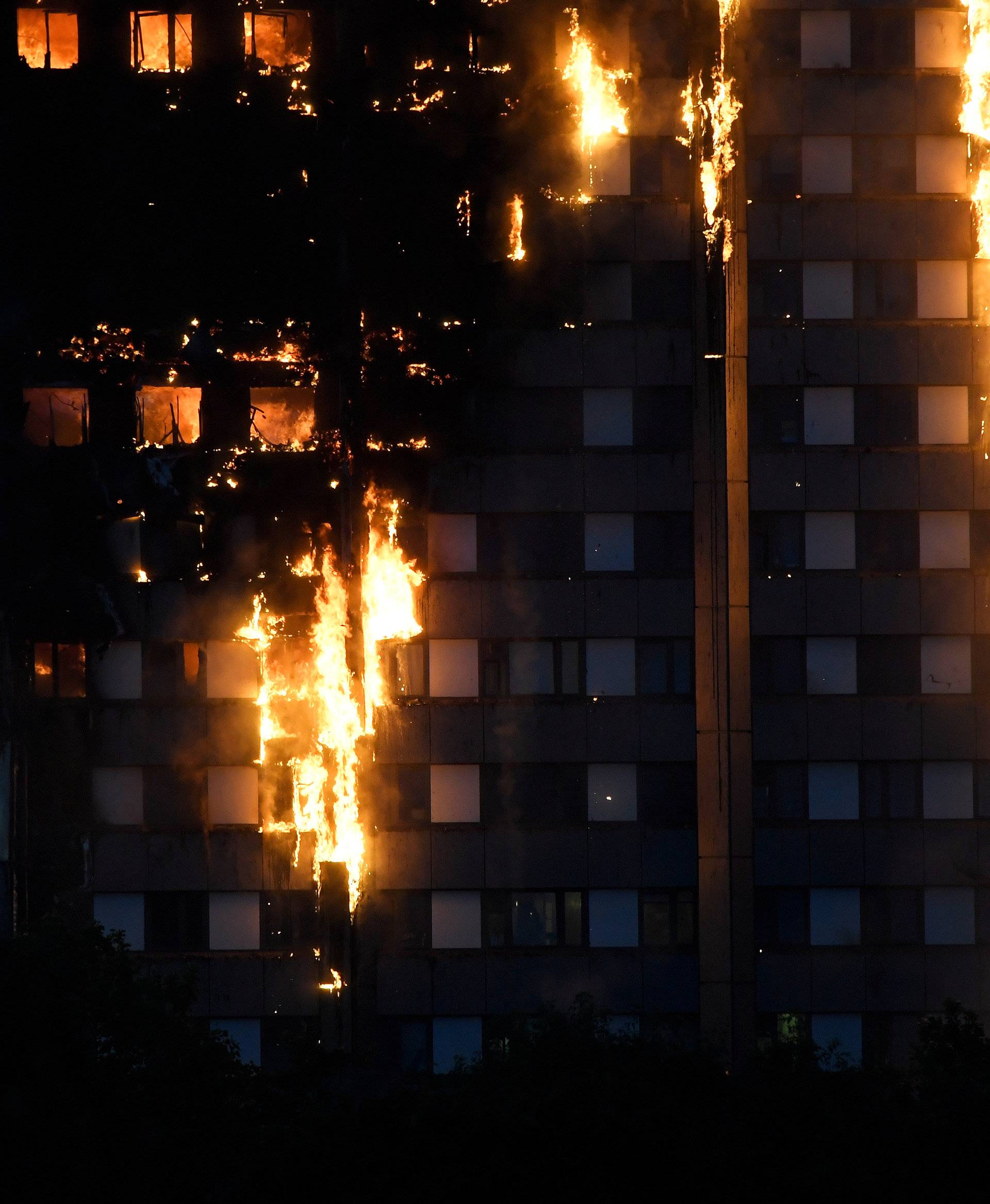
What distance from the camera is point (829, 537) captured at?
31.6m

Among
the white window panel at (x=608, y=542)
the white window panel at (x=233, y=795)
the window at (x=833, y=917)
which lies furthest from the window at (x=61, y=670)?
the window at (x=833, y=917)

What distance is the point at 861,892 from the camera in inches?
1243

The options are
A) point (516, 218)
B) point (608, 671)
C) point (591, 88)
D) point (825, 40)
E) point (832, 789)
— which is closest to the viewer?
point (591, 88)

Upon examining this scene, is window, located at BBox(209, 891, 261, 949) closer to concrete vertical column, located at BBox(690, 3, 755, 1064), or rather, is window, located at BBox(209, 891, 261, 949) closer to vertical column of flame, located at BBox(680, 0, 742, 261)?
concrete vertical column, located at BBox(690, 3, 755, 1064)

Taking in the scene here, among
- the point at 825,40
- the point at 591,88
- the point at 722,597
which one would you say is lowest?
the point at 722,597

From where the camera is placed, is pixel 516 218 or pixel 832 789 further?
pixel 832 789

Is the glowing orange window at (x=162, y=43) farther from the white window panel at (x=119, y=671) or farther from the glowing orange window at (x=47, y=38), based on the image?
the white window panel at (x=119, y=671)

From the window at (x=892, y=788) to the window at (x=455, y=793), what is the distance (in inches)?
309

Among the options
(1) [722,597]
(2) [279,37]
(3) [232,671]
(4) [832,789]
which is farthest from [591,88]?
(4) [832,789]

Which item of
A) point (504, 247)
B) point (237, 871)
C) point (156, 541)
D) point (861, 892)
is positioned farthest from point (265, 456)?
point (861, 892)

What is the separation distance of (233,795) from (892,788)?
13.5 meters

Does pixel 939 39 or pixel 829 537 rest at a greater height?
pixel 939 39

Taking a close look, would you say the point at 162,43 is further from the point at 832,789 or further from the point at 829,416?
the point at 832,789

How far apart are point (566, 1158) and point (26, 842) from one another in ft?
49.5
